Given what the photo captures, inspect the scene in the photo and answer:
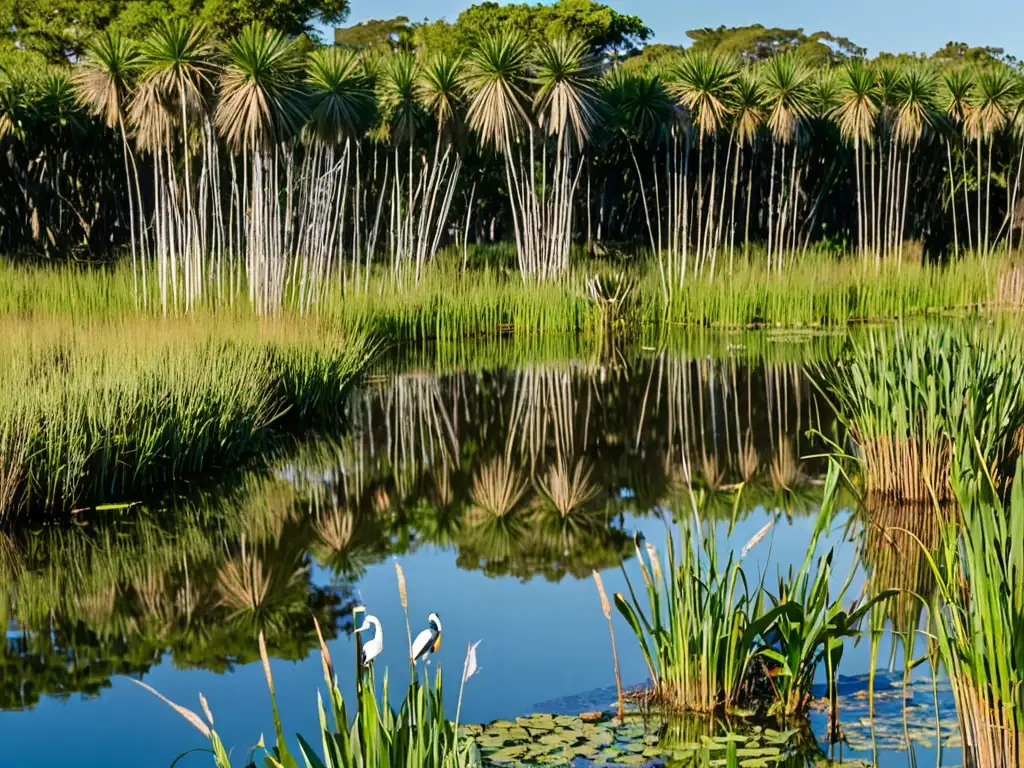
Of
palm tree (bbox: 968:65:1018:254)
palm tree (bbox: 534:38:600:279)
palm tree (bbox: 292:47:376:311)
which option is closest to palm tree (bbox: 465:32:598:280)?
palm tree (bbox: 534:38:600:279)

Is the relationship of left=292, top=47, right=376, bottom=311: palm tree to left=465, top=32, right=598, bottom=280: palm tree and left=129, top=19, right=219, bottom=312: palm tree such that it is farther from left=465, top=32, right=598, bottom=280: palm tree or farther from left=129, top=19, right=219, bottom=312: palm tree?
left=465, top=32, right=598, bottom=280: palm tree

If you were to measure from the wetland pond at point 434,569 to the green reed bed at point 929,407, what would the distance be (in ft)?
0.96

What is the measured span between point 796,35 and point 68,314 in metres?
45.7

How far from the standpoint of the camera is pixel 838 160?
28000 mm

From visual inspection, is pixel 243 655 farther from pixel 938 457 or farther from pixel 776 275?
pixel 776 275

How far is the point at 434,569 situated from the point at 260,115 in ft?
31.4

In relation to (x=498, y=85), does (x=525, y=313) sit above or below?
below

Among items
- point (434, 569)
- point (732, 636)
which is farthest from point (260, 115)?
point (732, 636)

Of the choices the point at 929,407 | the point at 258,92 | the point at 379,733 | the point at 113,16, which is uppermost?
the point at 113,16

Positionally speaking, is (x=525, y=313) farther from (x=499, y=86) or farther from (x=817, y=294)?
(x=817, y=294)

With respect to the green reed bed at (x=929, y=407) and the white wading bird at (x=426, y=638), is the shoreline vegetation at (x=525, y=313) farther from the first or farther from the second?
the white wading bird at (x=426, y=638)

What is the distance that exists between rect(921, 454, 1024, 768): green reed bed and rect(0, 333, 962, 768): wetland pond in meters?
0.16

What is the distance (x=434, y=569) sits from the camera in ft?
24.6

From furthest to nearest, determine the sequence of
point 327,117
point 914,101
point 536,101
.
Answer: point 914,101
point 536,101
point 327,117
